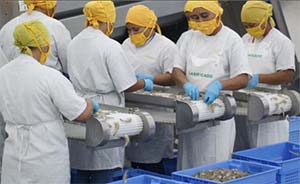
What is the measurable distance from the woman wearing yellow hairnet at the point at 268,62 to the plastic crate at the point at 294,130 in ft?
0.59

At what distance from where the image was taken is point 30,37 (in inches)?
116

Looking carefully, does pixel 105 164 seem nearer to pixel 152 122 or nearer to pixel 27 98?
pixel 152 122

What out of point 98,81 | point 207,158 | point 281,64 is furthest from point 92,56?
point 281,64

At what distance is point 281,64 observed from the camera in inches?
148

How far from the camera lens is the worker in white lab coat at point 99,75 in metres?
3.37

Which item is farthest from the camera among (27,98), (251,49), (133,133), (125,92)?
(251,49)

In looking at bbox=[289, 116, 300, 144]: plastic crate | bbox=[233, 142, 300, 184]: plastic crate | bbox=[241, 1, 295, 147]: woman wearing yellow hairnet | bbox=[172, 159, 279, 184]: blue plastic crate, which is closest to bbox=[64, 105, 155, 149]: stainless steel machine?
bbox=[172, 159, 279, 184]: blue plastic crate

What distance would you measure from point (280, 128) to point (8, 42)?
1.68 meters

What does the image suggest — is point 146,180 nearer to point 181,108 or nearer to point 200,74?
point 181,108

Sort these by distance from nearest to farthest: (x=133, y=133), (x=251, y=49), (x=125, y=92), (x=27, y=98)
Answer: (x=27, y=98)
(x=133, y=133)
(x=125, y=92)
(x=251, y=49)

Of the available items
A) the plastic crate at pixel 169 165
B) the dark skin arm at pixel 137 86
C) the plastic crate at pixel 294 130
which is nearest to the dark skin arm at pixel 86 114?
the dark skin arm at pixel 137 86

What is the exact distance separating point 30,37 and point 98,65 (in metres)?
0.52

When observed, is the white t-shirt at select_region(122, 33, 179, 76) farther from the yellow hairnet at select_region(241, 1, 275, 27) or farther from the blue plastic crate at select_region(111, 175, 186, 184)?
the blue plastic crate at select_region(111, 175, 186, 184)

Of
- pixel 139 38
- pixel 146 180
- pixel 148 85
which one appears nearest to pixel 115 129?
pixel 146 180
